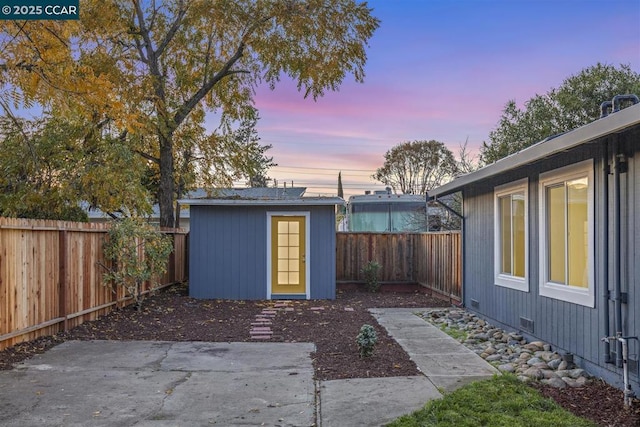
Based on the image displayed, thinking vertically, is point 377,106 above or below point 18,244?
above

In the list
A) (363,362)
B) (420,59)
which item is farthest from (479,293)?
(420,59)

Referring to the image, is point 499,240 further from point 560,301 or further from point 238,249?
point 238,249

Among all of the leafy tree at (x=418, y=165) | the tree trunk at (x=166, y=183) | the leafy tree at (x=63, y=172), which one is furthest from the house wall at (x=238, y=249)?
the leafy tree at (x=418, y=165)

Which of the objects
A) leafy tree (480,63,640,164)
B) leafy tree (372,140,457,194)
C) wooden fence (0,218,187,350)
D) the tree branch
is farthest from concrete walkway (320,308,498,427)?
leafy tree (372,140,457,194)

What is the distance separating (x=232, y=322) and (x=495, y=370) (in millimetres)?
4958

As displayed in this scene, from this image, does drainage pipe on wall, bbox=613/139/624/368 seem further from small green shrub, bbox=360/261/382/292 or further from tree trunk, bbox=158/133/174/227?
tree trunk, bbox=158/133/174/227

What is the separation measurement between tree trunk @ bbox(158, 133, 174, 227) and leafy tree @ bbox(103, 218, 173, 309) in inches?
165

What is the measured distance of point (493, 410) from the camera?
4.17 metres

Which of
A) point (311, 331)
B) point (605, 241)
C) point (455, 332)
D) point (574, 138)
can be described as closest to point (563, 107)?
point (455, 332)

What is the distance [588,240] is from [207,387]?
13.7 ft

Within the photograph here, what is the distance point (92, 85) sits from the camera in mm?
6309

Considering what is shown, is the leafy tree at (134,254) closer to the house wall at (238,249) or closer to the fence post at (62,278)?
the fence post at (62,278)

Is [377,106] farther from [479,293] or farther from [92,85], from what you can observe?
[92,85]

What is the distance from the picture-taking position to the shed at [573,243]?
15.4ft
